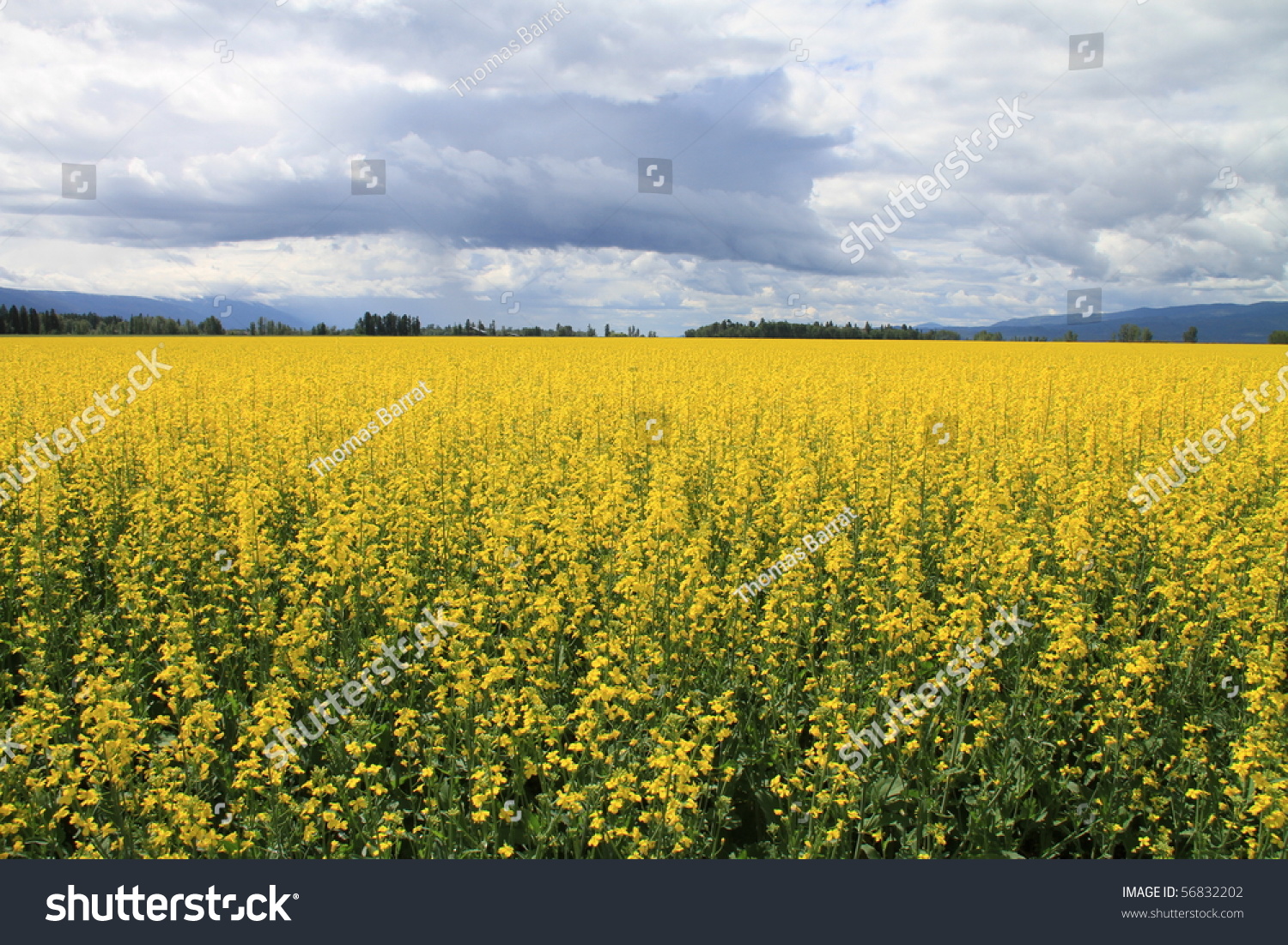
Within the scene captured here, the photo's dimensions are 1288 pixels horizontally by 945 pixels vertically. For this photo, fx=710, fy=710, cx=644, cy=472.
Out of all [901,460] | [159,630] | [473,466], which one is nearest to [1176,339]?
[901,460]

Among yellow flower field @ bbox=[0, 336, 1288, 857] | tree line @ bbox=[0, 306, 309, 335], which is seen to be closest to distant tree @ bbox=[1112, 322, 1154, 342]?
yellow flower field @ bbox=[0, 336, 1288, 857]

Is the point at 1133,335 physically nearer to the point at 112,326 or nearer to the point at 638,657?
the point at 638,657

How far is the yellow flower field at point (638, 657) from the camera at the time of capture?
4094 mm

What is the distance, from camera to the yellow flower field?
4094 mm

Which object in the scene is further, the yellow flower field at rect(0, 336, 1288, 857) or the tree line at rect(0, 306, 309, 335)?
the tree line at rect(0, 306, 309, 335)

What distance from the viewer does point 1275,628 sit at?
498cm

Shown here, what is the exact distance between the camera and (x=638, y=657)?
486cm

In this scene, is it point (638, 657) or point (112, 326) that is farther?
point (112, 326)

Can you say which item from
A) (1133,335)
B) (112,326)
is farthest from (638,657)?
(112,326)

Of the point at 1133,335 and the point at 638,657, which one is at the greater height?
the point at 1133,335

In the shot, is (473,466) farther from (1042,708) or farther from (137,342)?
(137,342)

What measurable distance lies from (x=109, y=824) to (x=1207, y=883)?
6.03 m

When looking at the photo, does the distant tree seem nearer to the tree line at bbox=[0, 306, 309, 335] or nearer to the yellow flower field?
the yellow flower field

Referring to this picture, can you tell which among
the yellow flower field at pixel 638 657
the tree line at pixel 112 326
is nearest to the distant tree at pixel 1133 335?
the yellow flower field at pixel 638 657
